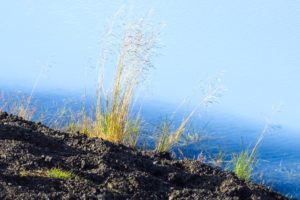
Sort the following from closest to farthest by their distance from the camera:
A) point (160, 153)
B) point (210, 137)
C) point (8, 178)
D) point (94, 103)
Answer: point (8, 178), point (160, 153), point (94, 103), point (210, 137)

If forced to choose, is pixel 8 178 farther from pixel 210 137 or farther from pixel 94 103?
pixel 210 137

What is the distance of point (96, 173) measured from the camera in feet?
13.8

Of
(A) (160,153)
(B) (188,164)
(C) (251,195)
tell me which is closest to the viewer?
(C) (251,195)

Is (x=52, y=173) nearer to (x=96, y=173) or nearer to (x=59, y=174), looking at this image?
(x=59, y=174)

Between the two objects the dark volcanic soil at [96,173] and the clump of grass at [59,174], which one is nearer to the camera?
the dark volcanic soil at [96,173]

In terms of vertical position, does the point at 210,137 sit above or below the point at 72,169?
below

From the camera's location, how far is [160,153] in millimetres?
5531

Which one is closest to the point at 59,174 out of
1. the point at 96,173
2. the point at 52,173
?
the point at 52,173

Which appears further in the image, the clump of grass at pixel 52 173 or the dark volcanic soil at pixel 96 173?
the clump of grass at pixel 52 173

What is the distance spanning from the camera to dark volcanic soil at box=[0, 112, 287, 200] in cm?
382

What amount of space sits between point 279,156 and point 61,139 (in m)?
4.64

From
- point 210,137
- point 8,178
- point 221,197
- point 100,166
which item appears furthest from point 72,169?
point 210,137

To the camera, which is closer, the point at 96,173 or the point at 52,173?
the point at 52,173

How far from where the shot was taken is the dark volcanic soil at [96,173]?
3819 mm
